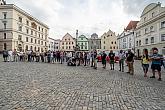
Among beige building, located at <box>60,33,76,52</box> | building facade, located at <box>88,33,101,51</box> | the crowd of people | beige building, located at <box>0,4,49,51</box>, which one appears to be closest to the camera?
the crowd of people

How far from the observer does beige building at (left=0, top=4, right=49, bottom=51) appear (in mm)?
53812

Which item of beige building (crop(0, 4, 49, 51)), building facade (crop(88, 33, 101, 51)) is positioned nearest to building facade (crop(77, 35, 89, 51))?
building facade (crop(88, 33, 101, 51))

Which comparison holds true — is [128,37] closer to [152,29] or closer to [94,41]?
[152,29]

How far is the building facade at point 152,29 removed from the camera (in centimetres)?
3738

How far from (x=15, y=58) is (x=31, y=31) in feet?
137

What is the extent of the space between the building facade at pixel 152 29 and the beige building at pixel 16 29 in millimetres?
36673

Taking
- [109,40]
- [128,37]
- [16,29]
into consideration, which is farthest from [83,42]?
[16,29]

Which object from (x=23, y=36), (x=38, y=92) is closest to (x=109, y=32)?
(x=23, y=36)

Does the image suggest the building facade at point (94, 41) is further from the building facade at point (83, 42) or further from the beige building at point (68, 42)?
the beige building at point (68, 42)

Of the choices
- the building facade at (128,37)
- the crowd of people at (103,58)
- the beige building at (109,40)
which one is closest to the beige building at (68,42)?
the beige building at (109,40)

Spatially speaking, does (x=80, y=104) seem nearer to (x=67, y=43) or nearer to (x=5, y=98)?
(x=5, y=98)

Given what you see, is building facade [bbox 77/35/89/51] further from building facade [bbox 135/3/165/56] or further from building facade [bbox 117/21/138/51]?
building facade [bbox 135/3/165/56]

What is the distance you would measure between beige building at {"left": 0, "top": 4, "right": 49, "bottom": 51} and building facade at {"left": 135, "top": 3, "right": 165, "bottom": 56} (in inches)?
1444

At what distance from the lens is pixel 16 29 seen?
56250mm
